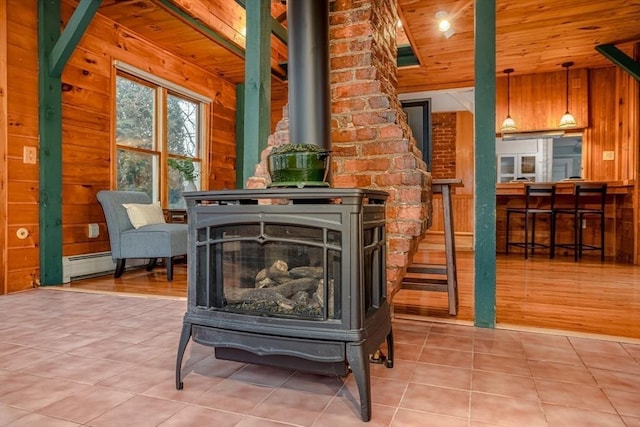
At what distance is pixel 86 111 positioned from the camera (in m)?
3.75

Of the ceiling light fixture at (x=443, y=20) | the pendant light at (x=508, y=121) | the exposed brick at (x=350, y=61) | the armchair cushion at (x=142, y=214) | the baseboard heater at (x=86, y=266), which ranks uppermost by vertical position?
the ceiling light fixture at (x=443, y=20)

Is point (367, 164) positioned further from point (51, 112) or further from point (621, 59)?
point (621, 59)

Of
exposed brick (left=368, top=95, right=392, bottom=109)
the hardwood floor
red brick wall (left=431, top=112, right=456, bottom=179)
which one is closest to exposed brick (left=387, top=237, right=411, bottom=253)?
the hardwood floor

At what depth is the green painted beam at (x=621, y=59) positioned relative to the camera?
4371 mm

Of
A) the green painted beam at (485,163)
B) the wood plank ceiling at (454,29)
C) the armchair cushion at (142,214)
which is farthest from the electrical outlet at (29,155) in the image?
the green painted beam at (485,163)

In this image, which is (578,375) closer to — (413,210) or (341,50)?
(413,210)

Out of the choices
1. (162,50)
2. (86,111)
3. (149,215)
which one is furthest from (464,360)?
(162,50)

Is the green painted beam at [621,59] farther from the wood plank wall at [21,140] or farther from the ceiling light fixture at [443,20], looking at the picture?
the wood plank wall at [21,140]

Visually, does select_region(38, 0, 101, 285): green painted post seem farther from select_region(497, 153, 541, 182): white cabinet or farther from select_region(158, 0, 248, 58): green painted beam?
select_region(497, 153, 541, 182): white cabinet

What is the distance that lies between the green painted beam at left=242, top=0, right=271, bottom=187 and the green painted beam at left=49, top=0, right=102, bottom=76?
5.43 feet

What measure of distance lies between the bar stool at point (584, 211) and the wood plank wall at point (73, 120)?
16.2ft

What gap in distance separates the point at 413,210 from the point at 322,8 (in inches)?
42.0

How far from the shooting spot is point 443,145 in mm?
6879

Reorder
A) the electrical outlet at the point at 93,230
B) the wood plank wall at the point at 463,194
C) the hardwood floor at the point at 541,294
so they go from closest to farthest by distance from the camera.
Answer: the hardwood floor at the point at 541,294, the electrical outlet at the point at 93,230, the wood plank wall at the point at 463,194
